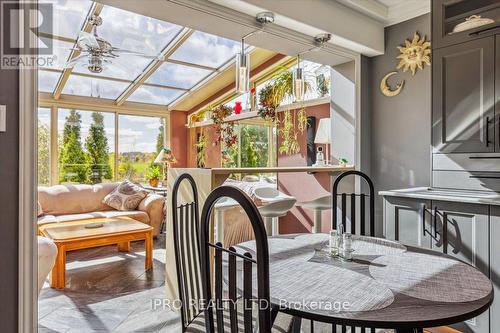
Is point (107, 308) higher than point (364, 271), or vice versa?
point (364, 271)

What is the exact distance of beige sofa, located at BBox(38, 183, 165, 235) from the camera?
15.6 feet

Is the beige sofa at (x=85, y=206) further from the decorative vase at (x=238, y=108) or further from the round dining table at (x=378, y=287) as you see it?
the round dining table at (x=378, y=287)

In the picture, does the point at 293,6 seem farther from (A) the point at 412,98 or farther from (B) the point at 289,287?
(B) the point at 289,287

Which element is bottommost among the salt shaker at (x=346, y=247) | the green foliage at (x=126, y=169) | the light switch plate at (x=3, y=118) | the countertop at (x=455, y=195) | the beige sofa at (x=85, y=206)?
the beige sofa at (x=85, y=206)

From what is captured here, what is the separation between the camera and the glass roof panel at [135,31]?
4.18m

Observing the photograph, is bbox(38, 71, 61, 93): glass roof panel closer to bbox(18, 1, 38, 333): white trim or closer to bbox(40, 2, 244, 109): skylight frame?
bbox(40, 2, 244, 109): skylight frame

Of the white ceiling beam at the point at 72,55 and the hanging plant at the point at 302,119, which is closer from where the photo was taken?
the white ceiling beam at the point at 72,55

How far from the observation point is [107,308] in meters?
2.64

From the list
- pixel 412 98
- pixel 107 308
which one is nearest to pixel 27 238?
pixel 107 308

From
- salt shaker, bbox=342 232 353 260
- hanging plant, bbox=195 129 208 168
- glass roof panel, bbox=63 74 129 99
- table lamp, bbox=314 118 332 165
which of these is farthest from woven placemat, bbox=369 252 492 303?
glass roof panel, bbox=63 74 129 99

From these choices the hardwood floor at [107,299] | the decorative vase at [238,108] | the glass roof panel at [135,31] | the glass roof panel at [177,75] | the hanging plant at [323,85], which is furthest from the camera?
the glass roof panel at [177,75]

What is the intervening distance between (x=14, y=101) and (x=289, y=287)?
1.39 m

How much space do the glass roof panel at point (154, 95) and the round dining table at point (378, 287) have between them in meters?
5.62

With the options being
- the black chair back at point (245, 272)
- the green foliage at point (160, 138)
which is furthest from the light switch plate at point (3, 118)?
the green foliage at point (160, 138)
